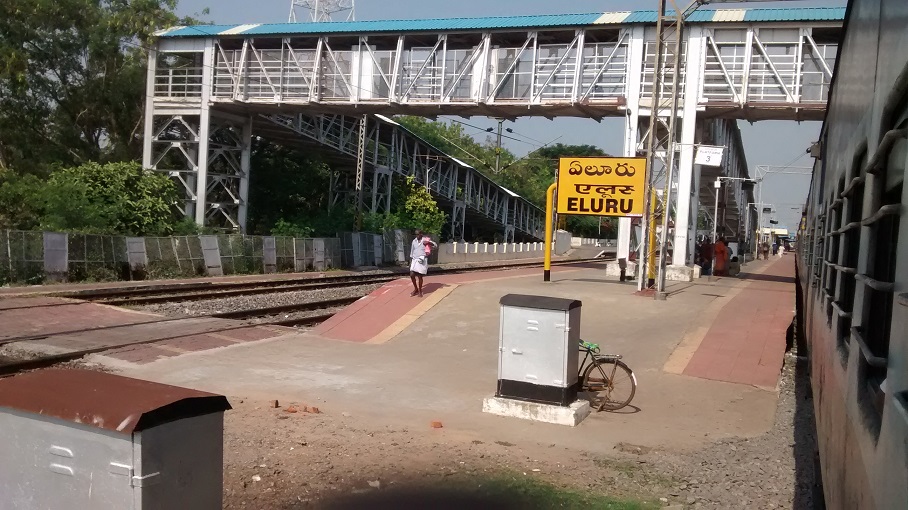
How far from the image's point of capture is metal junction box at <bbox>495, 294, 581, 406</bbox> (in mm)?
8398

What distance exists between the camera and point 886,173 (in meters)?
2.99

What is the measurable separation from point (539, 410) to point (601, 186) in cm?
1176

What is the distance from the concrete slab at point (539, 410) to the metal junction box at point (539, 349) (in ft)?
0.23

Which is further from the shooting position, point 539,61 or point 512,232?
point 512,232

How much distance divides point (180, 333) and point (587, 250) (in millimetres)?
57626

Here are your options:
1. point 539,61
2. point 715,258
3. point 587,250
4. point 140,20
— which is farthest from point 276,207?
point 587,250

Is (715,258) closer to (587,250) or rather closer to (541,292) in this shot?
(541,292)

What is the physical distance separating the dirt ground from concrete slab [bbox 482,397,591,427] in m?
0.73

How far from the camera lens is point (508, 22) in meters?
28.6

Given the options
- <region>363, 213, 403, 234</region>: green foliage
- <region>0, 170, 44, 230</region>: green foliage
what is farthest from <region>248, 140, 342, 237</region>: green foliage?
<region>0, 170, 44, 230</region>: green foliage

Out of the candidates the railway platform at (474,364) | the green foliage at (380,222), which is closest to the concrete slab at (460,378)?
the railway platform at (474,364)

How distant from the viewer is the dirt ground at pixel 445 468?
19.6 ft

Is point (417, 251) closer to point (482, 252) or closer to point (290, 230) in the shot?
point (290, 230)

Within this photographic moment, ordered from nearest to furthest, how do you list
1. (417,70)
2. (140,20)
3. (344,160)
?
(417,70) → (140,20) → (344,160)
